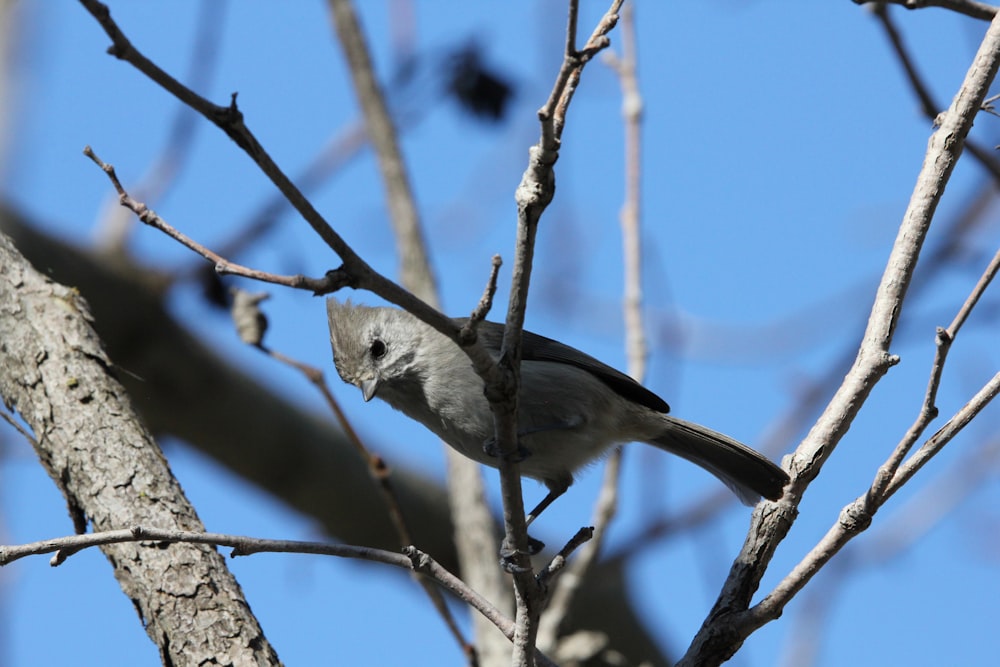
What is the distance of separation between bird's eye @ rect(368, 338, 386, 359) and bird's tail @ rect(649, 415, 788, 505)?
114 cm

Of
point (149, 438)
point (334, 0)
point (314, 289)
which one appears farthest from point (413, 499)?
point (314, 289)

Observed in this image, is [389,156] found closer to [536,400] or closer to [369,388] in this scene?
[369,388]

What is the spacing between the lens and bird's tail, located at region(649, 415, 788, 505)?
400 cm

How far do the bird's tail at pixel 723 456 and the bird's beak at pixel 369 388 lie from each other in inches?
45.1

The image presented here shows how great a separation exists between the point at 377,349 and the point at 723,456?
4.48 feet

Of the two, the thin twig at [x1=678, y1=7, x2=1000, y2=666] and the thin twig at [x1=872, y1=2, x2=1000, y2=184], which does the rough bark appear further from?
the thin twig at [x1=872, y1=2, x2=1000, y2=184]

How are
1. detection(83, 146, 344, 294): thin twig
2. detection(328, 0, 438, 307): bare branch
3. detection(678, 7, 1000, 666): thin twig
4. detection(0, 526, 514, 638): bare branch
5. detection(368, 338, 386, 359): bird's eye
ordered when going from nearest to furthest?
detection(83, 146, 344, 294): thin twig → detection(0, 526, 514, 638): bare branch → detection(678, 7, 1000, 666): thin twig → detection(368, 338, 386, 359): bird's eye → detection(328, 0, 438, 307): bare branch

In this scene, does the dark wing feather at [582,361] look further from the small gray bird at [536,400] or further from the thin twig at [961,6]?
the thin twig at [961,6]

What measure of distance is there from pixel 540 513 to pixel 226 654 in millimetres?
1528

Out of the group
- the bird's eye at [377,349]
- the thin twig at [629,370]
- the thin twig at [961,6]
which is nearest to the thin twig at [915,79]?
the thin twig at [961,6]

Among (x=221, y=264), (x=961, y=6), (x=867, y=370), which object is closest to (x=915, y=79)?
(x=961, y=6)

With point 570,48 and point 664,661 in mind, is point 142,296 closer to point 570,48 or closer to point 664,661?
point 664,661

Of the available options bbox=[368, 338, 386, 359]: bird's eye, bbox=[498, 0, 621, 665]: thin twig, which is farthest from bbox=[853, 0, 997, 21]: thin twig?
bbox=[368, 338, 386, 359]: bird's eye

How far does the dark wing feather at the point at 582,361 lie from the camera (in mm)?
4066
